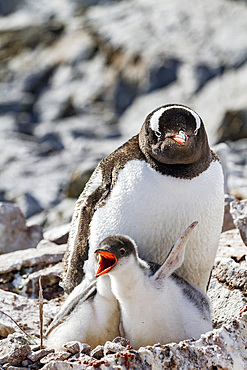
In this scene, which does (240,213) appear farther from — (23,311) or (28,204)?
(28,204)

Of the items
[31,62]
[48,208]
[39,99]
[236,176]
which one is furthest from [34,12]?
[236,176]

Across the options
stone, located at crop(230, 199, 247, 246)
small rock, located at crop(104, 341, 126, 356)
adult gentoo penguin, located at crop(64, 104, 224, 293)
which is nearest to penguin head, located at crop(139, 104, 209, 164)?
adult gentoo penguin, located at crop(64, 104, 224, 293)

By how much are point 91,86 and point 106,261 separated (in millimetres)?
18117

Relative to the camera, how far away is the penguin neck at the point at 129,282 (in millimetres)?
3098

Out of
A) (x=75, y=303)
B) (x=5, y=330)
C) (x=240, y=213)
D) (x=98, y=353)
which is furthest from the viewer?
(x=240, y=213)

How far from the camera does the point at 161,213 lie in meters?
3.57

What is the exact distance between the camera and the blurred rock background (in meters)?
16.0

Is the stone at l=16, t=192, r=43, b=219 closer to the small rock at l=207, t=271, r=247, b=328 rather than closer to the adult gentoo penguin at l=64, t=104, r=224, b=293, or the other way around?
the small rock at l=207, t=271, r=247, b=328

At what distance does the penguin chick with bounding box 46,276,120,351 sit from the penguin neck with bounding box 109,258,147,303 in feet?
0.65

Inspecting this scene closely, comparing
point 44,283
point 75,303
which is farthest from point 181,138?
point 44,283

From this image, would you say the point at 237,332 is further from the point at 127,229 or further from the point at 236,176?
the point at 236,176

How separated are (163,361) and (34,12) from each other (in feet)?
78.7

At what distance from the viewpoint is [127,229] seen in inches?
142

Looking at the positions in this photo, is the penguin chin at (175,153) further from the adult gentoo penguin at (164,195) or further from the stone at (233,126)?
the stone at (233,126)
